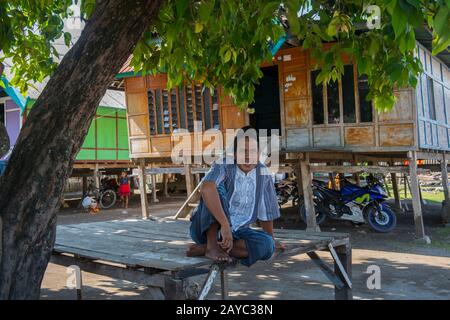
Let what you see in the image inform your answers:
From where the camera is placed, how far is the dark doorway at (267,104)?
46.9 feet

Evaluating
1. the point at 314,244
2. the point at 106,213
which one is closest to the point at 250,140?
the point at 314,244

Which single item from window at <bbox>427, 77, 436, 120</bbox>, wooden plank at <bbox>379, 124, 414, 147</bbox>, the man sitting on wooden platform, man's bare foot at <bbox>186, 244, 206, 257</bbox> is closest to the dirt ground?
the man sitting on wooden platform

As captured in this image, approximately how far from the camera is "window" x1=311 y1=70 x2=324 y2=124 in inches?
431

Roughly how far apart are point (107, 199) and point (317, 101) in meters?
12.5

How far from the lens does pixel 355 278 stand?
22.9ft

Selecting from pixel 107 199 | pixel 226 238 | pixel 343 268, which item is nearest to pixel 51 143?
pixel 226 238

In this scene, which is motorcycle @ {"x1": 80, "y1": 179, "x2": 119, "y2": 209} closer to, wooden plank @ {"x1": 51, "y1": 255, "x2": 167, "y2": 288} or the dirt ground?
the dirt ground

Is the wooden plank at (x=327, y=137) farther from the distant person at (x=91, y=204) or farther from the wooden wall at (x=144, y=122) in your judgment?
the distant person at (x=91, y=204)

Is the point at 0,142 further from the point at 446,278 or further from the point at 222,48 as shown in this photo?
the point at 446,278

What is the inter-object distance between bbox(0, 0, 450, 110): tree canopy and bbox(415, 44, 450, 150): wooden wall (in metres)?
5.89

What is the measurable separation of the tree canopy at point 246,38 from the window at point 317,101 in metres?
5.34

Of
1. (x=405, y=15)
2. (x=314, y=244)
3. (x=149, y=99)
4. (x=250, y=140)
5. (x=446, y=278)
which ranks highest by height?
(x=149, y=99)

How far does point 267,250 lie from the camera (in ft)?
11.9

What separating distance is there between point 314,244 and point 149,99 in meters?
9.59
